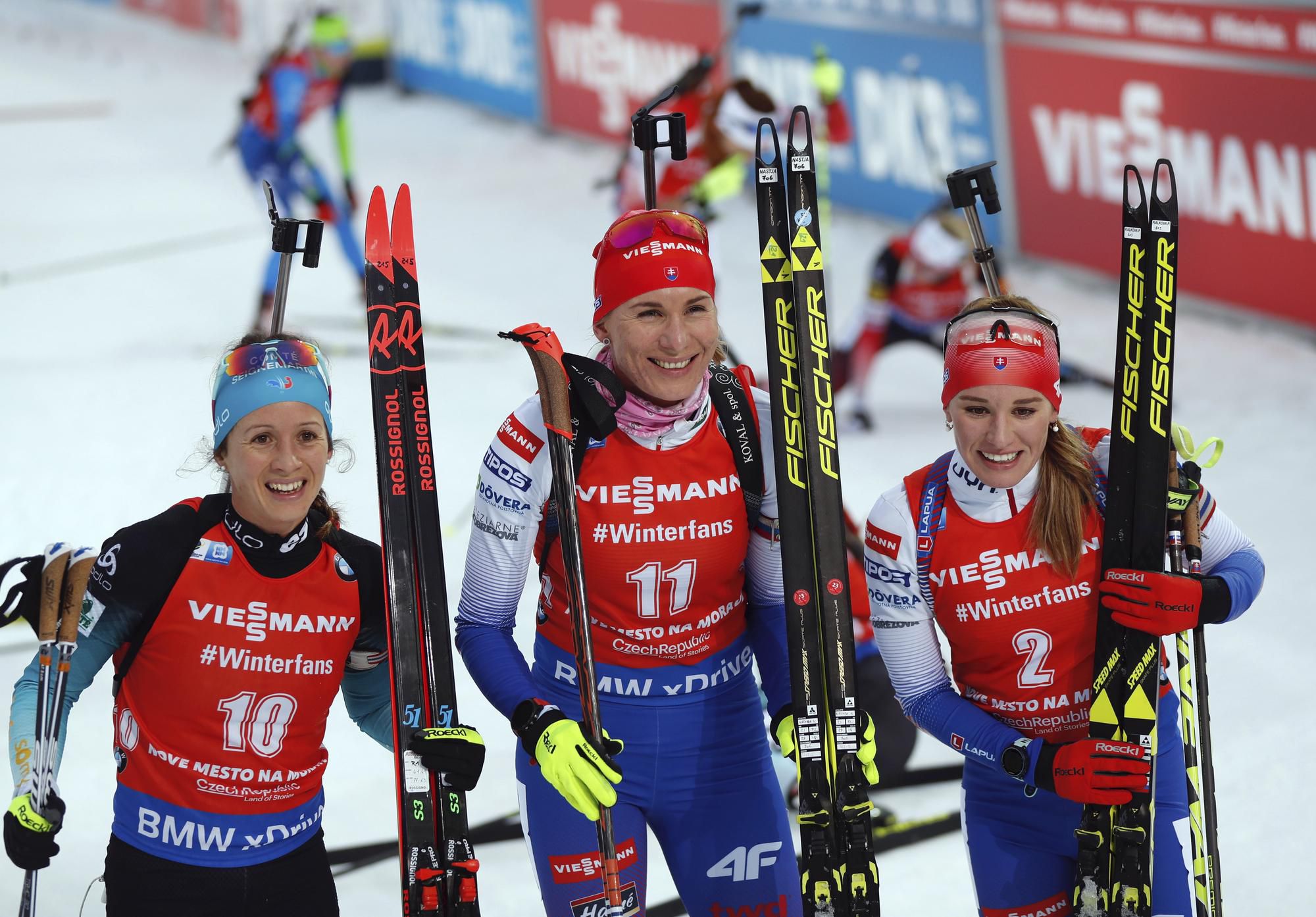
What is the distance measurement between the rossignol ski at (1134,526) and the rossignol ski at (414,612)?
1187 mm

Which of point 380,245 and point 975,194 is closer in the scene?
point 380,245

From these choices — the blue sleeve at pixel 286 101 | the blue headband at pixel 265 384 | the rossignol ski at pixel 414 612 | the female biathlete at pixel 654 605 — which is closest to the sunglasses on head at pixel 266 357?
the blue headband at pixel 265 384

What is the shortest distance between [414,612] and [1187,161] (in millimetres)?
7824

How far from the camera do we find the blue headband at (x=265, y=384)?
2984 mm

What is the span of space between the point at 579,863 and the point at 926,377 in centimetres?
661

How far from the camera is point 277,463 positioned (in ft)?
9.63

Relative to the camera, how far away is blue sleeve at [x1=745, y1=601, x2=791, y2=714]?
10.4 ft

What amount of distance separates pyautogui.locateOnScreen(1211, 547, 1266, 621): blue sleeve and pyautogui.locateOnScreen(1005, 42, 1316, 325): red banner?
6383mm

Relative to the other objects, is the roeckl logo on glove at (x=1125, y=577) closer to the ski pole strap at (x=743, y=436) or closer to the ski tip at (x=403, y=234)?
the ski pole strap at (x=743, y=436)

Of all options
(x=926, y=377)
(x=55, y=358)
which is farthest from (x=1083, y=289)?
(x=55, y=358)

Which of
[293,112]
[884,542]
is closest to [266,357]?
[884,542]

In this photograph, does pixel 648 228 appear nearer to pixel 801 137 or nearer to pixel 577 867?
pixel 801 137

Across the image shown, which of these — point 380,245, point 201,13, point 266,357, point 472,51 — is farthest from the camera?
point 201,13

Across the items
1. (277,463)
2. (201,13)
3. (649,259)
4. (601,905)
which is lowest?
(601,905)
